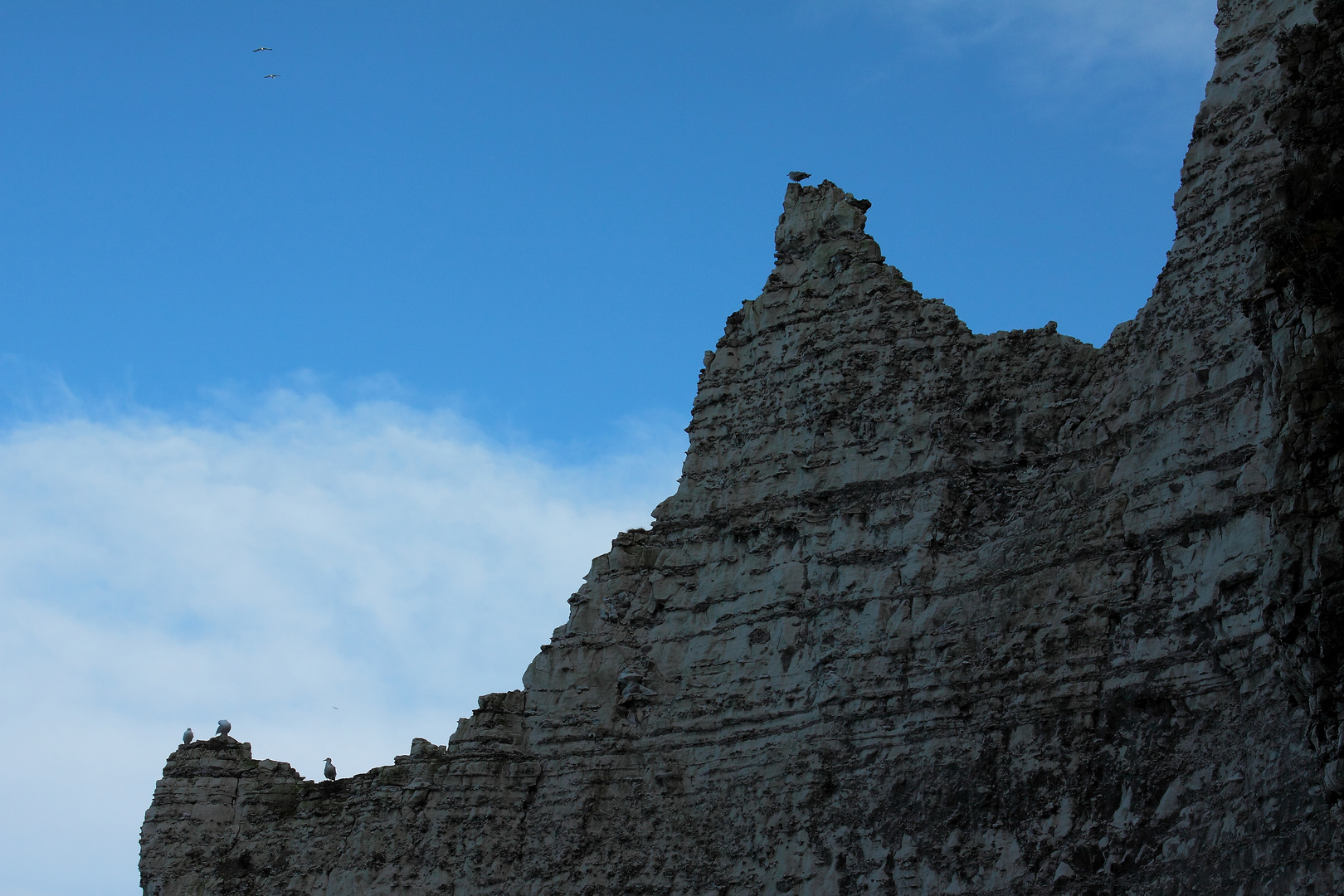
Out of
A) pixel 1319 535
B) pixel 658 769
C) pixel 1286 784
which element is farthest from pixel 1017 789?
pixel 1319 535

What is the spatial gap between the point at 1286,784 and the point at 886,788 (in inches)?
281

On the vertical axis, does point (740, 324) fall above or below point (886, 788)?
above

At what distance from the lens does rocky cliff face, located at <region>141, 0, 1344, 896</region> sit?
941 inches

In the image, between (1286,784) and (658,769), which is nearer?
(1286,784)

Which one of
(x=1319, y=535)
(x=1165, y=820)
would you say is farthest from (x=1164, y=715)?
(x=1319, y=535)

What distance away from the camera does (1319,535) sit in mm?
18312

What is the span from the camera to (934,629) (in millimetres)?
29656

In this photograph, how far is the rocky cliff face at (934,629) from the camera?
78.4 ft

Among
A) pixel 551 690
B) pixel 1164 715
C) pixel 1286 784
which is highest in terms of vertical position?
pixel 551 690

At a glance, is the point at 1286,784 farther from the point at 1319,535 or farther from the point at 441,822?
the point at 441,822

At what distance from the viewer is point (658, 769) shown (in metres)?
31.9

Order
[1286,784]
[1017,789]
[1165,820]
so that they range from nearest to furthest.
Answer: [1286,784] → [1165,820] → [1017,789]

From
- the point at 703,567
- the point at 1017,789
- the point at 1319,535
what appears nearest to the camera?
the point at 1319,535

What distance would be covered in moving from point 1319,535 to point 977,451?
1300cm
